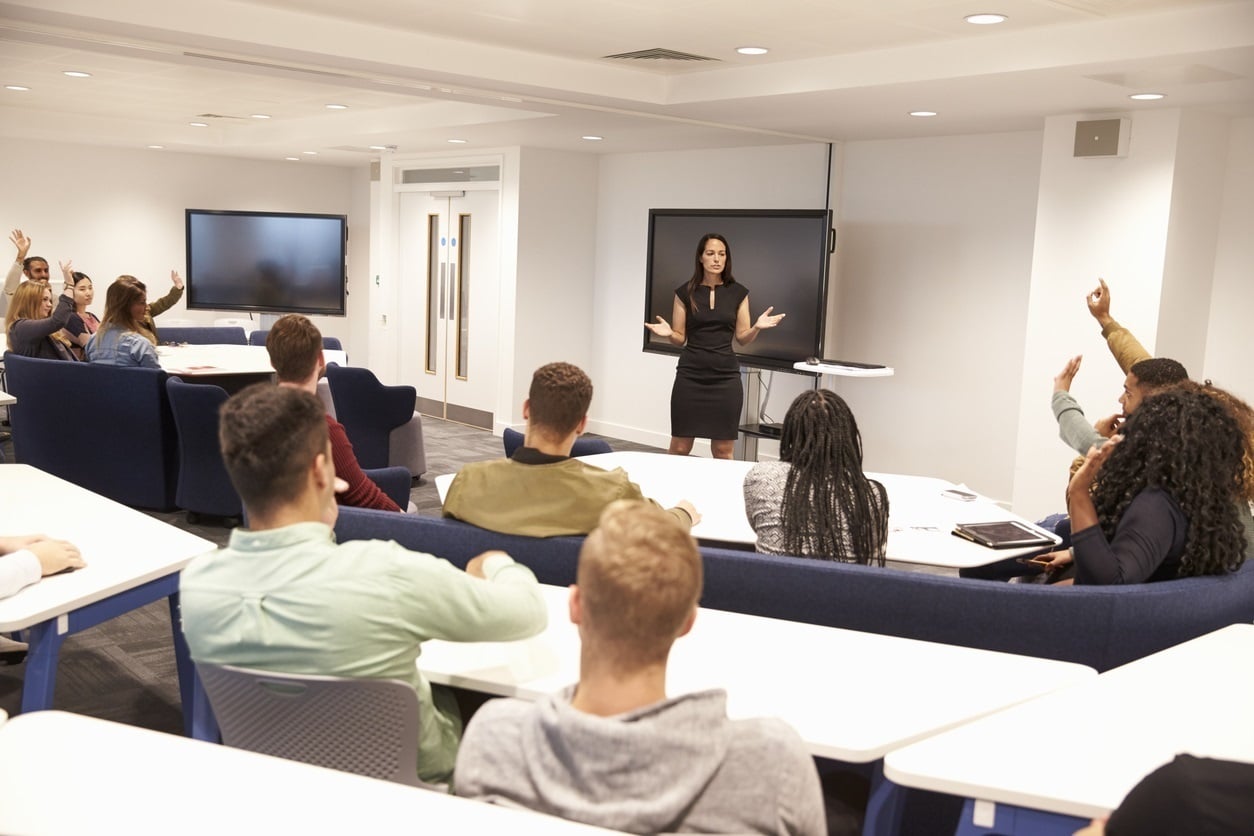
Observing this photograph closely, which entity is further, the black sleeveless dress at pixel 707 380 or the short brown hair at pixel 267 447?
the black sleeveless dress at pixel 707 380

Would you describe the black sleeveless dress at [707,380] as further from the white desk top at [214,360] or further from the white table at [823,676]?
the white table at [823,676]

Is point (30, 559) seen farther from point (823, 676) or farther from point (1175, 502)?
point (1175, 502)

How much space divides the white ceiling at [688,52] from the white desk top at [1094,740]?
10.3ft

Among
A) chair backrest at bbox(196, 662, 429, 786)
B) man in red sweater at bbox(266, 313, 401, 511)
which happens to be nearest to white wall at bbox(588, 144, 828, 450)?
man in red sweater at bbox(266, 313, 401, 511)

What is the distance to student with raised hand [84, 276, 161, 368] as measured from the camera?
19.3 ft

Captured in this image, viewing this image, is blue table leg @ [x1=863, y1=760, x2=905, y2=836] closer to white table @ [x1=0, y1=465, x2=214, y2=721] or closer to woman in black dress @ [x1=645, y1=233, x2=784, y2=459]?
white table @ [x1=0, y1=465, x2=214, y2=721]

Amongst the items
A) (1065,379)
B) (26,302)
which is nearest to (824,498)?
(1065,379)

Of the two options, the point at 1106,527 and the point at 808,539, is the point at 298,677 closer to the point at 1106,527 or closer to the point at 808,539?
the point at 808,539

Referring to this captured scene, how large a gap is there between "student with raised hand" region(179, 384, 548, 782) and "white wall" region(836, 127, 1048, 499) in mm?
5820

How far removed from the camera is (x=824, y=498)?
9.50ft

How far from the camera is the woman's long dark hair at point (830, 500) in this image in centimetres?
288

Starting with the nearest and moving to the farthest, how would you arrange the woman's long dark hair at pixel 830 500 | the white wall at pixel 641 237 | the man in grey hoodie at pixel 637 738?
the man in grey hoodie at pixel 637 738
the woman's long dark hair at pixel 830 500
the white wall at pixel 641 237

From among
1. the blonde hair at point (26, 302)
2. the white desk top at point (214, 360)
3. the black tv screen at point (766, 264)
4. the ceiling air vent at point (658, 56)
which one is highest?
the ceiling air vent at point (658, 56)

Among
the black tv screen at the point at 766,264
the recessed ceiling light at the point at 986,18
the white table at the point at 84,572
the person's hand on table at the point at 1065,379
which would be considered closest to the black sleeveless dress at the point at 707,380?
the black tv screen at the point at 766,264
